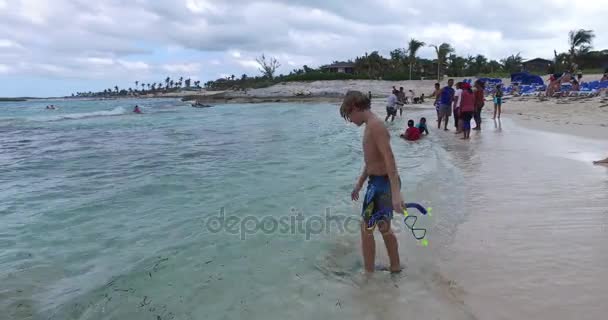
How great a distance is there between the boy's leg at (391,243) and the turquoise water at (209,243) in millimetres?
112

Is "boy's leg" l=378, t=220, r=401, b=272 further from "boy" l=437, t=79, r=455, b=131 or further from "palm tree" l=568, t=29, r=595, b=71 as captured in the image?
"palm tree" l=568, t=29, r=595, b=71

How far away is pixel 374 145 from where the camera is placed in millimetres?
3227

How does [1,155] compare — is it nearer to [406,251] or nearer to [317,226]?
[317,226]

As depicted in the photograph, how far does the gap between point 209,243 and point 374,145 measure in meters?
2.52

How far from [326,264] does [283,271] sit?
447mm

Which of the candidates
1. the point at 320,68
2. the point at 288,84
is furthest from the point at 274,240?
the point at 320,68

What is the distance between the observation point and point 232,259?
4.24 meters

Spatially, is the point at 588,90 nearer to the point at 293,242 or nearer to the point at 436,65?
the point at 293,242

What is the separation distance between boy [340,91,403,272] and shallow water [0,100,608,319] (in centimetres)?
40

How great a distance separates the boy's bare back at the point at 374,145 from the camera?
10.2 feet

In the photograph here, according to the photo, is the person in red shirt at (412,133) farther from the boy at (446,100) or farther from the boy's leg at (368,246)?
the boy's leg at (368,246)

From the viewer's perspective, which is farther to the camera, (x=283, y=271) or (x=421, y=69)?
(x=421, y=69)

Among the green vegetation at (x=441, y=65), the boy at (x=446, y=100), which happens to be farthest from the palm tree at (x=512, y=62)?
the boy at (x=446, y=100)

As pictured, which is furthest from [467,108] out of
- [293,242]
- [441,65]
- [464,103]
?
[441,65]
